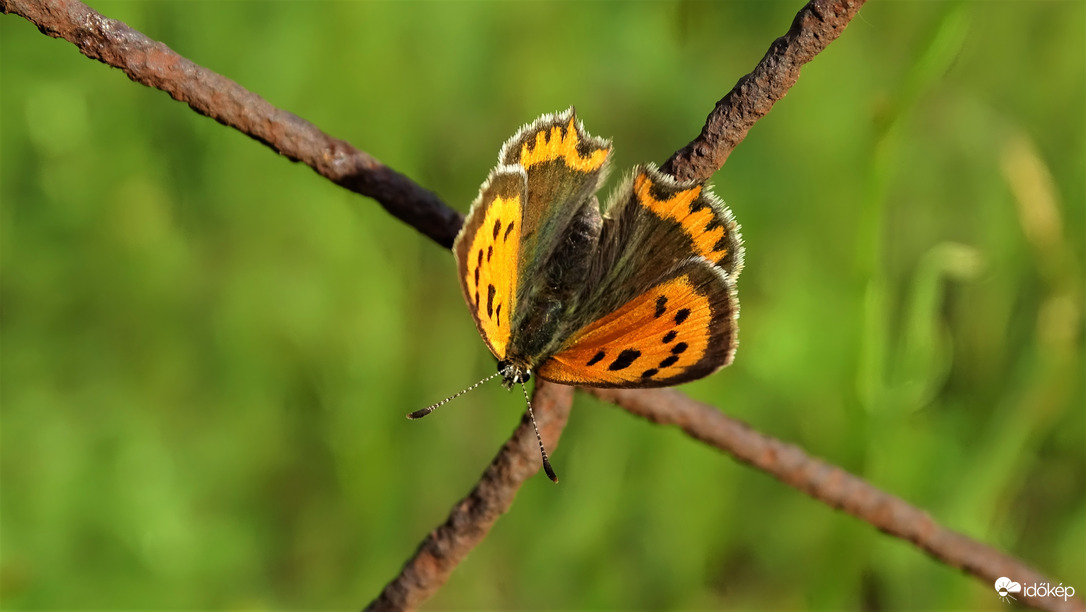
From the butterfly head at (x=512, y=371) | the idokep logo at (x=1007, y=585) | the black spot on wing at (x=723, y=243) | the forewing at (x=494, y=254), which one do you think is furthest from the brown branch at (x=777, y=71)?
the butterfly head at (x=512, y=371)

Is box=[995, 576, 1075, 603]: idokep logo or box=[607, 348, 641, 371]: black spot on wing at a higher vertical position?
box=[607, 348, 641, 371]: black spot on wing

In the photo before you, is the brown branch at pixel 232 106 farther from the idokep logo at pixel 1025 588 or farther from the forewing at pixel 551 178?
the idokep logo at pixel 1025 588

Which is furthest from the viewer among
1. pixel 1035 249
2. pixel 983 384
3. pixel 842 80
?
pixel 842 80

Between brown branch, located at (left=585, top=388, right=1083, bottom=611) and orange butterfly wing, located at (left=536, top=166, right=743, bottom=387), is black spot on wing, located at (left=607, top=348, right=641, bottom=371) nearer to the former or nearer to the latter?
orange butterfly wing, located at (left=536, top=166, right=743, bottom=387)

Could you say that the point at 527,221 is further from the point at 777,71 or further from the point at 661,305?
the point at 777,71

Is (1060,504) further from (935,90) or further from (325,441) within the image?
(325,441)

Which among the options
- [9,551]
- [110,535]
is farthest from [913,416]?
[9,551]

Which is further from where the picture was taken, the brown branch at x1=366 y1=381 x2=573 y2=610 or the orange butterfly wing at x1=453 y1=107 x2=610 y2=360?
the orange butterfly wing at x1=453 y1=107 x2=610 y2=360

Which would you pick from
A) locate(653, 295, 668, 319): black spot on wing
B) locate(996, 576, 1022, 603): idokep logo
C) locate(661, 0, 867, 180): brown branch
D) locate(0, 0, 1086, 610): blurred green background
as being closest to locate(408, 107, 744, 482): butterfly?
locate(653, 295, 668, 319): black spot on wing

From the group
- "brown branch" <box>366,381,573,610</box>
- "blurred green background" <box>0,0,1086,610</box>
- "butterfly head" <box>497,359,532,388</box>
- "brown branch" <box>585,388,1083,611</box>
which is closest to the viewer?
"brown branch" <box>366,381,573,610</box>
